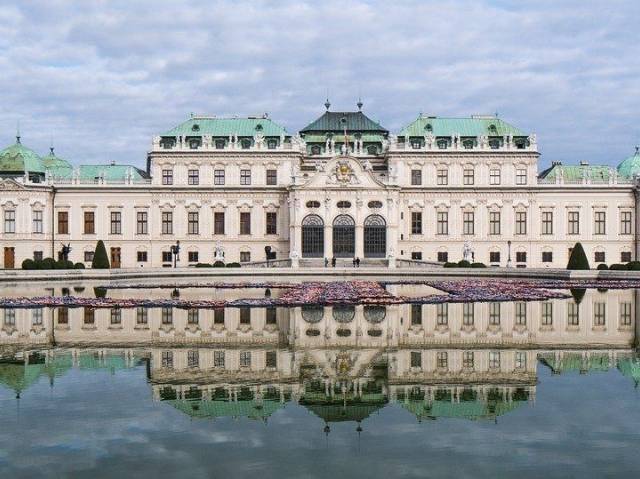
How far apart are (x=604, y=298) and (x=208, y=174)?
45846 millimetres

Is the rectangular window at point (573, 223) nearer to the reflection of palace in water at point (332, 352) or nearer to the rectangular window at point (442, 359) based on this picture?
the reflection of palace in water at point (332, 352)

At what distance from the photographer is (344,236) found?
7206cm

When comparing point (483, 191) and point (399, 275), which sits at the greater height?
point (483, 191)

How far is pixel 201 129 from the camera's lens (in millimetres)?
75750

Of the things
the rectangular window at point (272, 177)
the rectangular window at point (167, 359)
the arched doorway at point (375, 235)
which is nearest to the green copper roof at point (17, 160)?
the rectangular window at point (272, 177)

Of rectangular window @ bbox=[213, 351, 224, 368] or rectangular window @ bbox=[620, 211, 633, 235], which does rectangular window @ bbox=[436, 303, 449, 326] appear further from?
rectangular window @ bbox=[620, 211, 633, 235]

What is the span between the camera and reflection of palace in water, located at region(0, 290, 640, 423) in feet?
49.7

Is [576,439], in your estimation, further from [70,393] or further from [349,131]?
[349,131]

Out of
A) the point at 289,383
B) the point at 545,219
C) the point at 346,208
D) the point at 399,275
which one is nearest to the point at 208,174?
the point at 346,208

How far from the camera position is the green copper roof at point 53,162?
82.1 metres

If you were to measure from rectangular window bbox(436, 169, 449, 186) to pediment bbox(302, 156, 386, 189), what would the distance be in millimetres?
6409

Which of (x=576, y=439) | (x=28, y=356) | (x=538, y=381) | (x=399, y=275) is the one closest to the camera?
(x=576, y=439)

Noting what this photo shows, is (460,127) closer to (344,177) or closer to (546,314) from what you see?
(344,177)

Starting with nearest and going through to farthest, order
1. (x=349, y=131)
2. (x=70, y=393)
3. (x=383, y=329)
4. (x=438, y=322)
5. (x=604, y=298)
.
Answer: (x=70, y=393)
(x=383, y=329)
(x=438, y=322)
(x=604, y=298)
(x=349, y=131)
